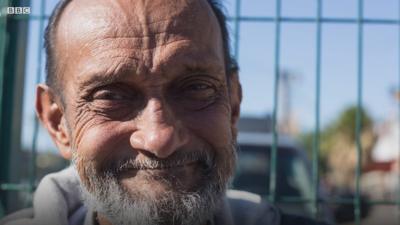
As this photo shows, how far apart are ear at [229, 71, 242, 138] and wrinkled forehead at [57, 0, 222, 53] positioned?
0.31m

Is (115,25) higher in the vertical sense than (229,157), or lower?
higher

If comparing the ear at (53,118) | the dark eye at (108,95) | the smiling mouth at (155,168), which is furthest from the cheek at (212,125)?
the ear at (53,118)

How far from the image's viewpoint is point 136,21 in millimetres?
1856

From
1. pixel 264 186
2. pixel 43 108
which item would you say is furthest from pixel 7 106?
pixel 264 186

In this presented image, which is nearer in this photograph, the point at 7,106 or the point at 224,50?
the point at 224,50

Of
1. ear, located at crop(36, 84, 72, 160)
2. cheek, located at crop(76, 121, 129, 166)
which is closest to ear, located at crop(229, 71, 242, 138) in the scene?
cheek, located at crop(76, 121, 129, 166)

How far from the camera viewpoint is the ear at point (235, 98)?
6.98 ft

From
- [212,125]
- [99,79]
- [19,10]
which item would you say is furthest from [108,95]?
[19,10]

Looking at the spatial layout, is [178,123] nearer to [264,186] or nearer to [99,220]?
[99,220]

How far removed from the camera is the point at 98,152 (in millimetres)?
1781

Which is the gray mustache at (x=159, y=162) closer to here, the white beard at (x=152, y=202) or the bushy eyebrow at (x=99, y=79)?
the white beard at (x=152, y=202)

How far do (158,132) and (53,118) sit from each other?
0.55 meters

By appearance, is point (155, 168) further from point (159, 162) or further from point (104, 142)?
point (104, 142)

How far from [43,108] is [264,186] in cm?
356
